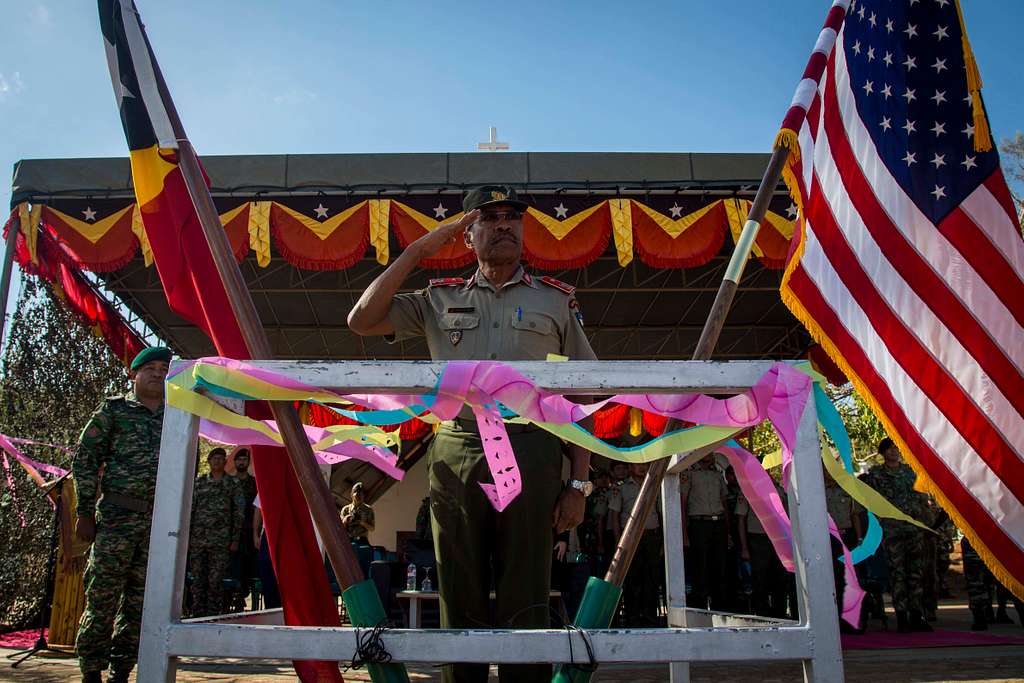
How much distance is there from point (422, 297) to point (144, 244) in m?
6.31

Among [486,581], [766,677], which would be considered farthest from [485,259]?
[766,677]

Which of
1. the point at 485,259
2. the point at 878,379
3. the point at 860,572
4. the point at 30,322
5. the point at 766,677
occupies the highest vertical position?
the point at 30,322

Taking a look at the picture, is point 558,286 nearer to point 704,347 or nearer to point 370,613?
point 704,347

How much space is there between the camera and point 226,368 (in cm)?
138

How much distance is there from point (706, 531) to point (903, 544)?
1805mm

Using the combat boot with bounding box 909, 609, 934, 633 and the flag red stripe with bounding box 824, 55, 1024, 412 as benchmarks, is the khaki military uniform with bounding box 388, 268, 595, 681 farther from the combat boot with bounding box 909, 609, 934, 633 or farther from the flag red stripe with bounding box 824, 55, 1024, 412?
the combat boot with bounding box 909, 609, 934, 633

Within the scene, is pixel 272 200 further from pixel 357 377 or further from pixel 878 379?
pixel 357 377

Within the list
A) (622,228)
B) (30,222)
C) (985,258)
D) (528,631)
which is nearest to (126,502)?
(528,631)

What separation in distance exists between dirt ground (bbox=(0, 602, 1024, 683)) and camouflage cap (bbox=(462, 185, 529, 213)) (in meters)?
2.69

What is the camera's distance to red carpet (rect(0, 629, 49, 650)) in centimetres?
545

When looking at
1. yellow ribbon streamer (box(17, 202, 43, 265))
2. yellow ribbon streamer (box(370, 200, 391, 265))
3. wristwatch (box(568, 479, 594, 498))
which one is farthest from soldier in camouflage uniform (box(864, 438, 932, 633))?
yellow ribbon streamer (box(17, 202, 43, 265))

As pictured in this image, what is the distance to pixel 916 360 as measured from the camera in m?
2.80

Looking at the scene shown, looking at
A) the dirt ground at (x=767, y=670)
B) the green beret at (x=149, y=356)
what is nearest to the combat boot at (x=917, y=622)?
the dirt ground at (x=767, y=670)

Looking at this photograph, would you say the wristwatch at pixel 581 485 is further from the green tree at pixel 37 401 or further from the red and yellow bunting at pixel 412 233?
the green tree at pixel 37 401
